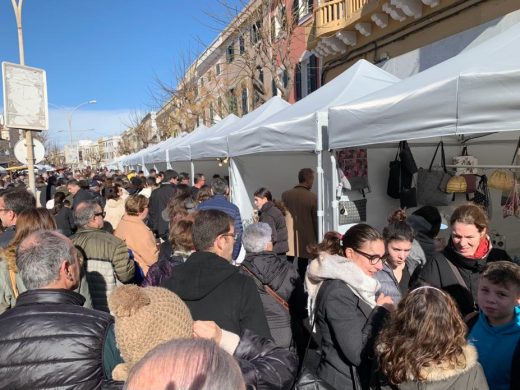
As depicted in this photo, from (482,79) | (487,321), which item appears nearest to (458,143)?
(482,79)

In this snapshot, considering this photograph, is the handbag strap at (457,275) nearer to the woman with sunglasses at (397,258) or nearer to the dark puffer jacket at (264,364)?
the woman with sunglasses at (397,258)

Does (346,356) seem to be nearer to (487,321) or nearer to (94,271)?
(487,321)

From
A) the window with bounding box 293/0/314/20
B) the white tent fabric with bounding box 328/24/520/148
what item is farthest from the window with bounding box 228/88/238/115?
the white tent fabric with bounding box 328/24/520/148

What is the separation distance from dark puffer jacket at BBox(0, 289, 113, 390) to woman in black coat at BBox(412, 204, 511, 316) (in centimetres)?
204

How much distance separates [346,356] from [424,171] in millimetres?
3802

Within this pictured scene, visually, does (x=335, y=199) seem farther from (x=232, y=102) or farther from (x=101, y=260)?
(x=232, y=102)

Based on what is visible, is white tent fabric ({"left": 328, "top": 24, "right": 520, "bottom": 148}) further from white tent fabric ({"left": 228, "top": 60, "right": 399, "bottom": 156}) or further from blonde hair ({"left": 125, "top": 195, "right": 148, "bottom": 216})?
blonde hair ({"left": 125, "top": 195, "right": 148, "bottom": 216})

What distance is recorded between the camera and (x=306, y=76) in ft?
55.7

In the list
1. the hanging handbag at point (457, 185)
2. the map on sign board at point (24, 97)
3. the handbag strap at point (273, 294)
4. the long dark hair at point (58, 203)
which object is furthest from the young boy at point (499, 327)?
the map on sign board at point (24, 97)

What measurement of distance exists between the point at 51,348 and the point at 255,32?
48.3ft

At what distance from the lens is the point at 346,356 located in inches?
82.4

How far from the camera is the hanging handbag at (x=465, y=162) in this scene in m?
5.03

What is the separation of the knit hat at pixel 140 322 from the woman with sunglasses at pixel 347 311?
3.55 feet

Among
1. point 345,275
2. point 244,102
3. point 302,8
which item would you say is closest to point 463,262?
point 345,275
